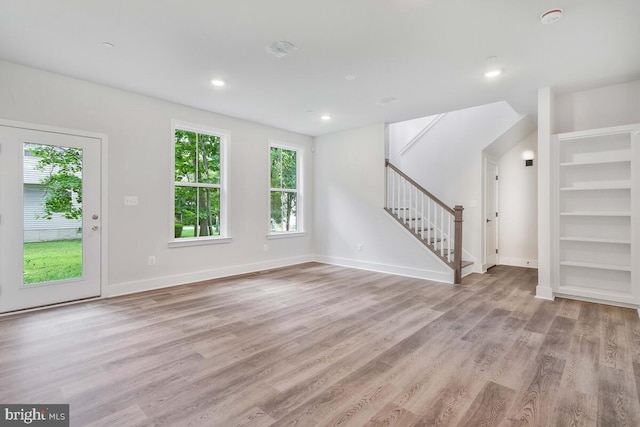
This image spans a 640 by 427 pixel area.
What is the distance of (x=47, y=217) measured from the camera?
3.59m

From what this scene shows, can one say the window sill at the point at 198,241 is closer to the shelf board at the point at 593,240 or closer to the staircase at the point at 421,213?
the staircase at the point at 421,213

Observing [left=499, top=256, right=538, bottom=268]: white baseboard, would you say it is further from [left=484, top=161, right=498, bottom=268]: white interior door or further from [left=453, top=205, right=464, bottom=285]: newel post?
[left=453, top=205, right=464, bottom=285]: newel post

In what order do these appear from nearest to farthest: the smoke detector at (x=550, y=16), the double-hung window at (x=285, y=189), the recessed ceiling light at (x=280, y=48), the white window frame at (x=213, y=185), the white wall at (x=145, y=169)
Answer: the smoke detector at (x=550, y=16) → the recessed ceiling light at (x=280, y=48) → the white wall at (x=145, y=169) → the white window frame at (x=213, y=185) → the double-hung window at (x=285, y=189)

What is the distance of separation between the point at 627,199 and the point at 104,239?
6.42 meters

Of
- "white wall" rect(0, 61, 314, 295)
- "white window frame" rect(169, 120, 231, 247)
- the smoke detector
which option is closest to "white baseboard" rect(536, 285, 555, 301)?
the smoke detector

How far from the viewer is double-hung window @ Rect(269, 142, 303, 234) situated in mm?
6109

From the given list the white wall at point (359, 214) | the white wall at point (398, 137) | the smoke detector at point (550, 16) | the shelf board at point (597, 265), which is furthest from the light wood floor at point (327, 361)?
the white wall at point (398, 137)

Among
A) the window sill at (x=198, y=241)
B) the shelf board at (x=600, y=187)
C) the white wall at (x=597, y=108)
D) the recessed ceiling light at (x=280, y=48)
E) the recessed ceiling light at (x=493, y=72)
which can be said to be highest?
the recessed ceiling light at (x=280, y=48)

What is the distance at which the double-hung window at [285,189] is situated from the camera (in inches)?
241

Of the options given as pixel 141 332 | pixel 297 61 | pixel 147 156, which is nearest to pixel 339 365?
pixel 141 332

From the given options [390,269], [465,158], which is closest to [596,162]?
[465,158]

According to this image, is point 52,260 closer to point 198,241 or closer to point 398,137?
point 198,241

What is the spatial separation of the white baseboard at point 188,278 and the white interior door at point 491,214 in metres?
3.71

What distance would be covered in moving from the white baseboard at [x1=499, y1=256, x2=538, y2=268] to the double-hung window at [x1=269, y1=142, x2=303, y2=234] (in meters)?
4.13
